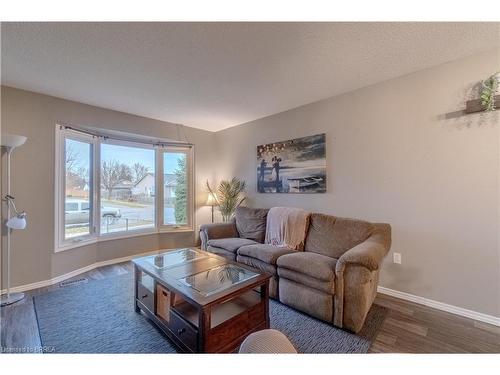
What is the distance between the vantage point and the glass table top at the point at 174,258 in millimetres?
2050

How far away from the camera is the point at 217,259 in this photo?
222cm

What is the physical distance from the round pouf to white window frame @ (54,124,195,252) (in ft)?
10.4

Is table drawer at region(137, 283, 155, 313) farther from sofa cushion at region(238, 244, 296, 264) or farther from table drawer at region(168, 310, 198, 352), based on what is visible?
sofa cushion at region(238, 244, 296, 264)

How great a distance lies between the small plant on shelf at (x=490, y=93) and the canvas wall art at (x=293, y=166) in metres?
1.46

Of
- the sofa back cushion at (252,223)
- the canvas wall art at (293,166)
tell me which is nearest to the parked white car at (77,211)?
the sofa back cushion at (252,223)

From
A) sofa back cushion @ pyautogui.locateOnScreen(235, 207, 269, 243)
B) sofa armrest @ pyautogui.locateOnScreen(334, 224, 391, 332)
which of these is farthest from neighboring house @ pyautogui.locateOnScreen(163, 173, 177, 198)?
sofa armrest @ pyautogui.locateOnScreen(334, 224, 391, 332)

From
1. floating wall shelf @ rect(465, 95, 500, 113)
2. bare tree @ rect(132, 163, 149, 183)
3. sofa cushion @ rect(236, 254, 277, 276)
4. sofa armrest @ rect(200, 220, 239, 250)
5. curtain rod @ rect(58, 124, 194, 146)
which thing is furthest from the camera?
bare tree @ rect(132, 163, 149, 183)

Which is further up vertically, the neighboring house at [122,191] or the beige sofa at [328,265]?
the neighboring house at [122,191]

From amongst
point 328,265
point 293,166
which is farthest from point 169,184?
point 328,265

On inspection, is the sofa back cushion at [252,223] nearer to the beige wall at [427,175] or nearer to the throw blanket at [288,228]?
the throw blanket at [288,228]

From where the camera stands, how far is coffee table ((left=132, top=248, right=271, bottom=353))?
4.62ft

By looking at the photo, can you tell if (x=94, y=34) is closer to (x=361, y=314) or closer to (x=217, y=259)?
(x=217, y=259)
